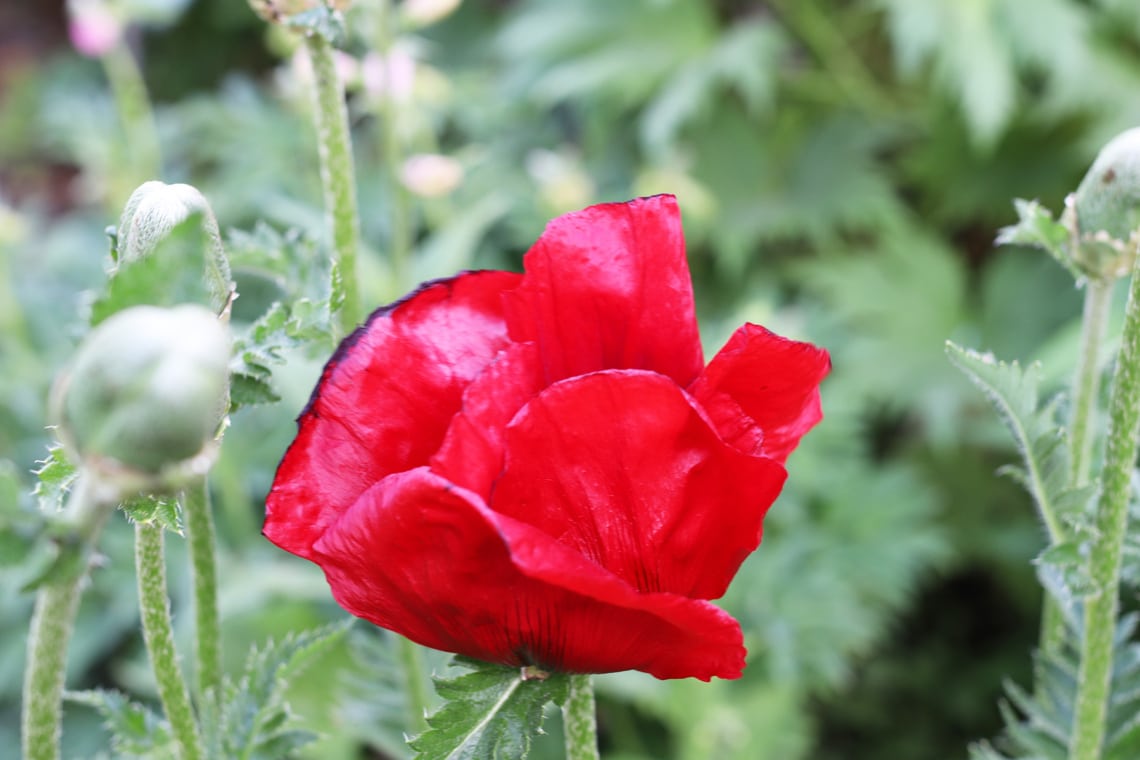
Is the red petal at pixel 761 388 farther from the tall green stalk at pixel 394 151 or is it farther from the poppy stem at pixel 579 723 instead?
the tall green stalk at pixel 394 151

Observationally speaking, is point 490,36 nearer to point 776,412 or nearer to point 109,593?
point 109,593

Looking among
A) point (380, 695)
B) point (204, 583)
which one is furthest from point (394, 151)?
point (204, 583)

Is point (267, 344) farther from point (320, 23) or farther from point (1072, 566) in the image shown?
point (1072, 566)

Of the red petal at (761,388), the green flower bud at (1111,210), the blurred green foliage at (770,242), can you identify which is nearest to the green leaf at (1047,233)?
the green flower bud at (1111,210)

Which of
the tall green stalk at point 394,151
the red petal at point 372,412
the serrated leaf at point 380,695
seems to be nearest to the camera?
the red petal at point 372,412

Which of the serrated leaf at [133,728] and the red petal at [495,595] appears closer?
the red petal at [495,595]

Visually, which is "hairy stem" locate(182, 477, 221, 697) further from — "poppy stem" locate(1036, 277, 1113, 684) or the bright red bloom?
"poppy stem" locate(1036, 277, 1113, 684)
